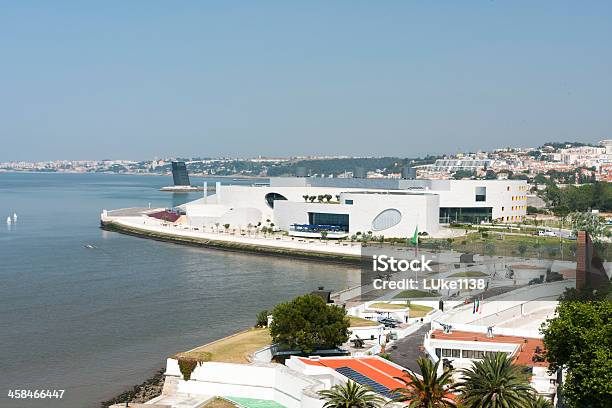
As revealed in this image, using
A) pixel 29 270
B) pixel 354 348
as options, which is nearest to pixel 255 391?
pixel 354 348

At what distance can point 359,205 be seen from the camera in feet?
121

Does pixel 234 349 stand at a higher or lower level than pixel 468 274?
lower

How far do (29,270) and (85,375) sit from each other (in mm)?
13556

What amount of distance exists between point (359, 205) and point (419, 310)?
19.2 metres

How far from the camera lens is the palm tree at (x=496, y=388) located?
8211 mm

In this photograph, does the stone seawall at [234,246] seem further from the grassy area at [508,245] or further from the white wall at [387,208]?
the white wall at [387,208]

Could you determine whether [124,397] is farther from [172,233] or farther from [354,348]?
[172,233]

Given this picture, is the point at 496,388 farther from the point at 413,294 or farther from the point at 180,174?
the point at 180,174

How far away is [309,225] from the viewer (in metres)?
38.5

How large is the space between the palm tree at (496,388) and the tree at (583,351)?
0.91m

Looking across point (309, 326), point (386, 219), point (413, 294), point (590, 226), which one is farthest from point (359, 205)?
point (309, 326)

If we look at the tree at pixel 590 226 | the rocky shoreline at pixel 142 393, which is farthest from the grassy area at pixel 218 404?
the tree at pixel 590 226

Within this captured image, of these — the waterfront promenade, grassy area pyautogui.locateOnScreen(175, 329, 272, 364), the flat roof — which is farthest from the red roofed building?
the waterfront promenade

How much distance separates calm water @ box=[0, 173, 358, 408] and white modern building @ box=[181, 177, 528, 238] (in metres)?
6.10
